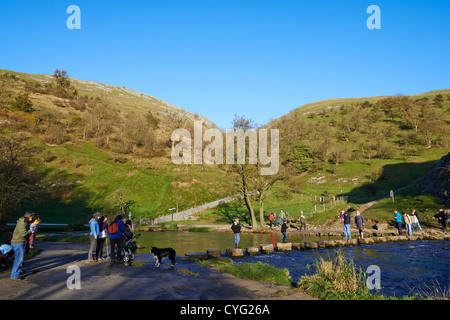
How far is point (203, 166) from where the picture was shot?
80.9m

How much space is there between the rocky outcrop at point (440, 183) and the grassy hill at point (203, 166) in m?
1.27

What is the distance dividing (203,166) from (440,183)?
56691 millimetres

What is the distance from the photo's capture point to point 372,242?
23.0 metres

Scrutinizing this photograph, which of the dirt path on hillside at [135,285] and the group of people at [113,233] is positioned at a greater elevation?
the group of people at [113,233]

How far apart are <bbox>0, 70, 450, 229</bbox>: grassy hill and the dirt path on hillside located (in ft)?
83.8

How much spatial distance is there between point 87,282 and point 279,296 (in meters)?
6.81

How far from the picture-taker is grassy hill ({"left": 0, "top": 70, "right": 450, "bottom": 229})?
48.9 meters

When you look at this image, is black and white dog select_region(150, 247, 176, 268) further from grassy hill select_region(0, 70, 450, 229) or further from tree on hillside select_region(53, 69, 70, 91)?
tree on hillside select_region(53, 69, 70, 91)

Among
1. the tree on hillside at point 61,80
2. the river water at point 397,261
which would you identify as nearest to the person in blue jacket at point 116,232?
the river water at point 397,261

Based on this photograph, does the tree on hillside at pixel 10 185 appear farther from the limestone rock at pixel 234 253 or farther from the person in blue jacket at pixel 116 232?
the limestone rock at pixel 234 253

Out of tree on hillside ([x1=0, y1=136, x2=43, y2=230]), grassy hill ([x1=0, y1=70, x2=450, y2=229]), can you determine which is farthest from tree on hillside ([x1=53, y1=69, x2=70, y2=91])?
tree on hillside ([x1=0, y1=136, x2=43, y2=230])

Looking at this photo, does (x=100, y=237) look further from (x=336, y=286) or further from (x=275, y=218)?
(x=275, y=218)

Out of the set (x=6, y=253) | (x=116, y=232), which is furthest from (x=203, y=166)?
(x=6, y=253)

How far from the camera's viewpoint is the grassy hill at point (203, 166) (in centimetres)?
4891
